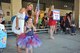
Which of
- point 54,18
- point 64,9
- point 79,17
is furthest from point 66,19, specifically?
point 64,9

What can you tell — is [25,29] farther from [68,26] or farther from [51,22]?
[68,26]

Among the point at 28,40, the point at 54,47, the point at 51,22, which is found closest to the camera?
the point at 28,40

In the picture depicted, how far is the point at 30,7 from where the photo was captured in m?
8.03

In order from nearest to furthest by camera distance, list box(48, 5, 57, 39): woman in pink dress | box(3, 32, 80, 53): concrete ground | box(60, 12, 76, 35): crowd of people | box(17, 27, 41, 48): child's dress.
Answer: box(17, 27, 41, 48): child's dress, box(3, 32, 80, 53): concrete ground, box(48, 5, 57, 39): woman in pink dress, box(60, 12, 76, 35): crowd of people

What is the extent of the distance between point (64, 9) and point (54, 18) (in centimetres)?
1267

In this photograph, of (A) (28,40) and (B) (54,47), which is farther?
(B) (54,47)

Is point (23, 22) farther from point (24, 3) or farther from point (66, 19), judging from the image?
point (24, 3)

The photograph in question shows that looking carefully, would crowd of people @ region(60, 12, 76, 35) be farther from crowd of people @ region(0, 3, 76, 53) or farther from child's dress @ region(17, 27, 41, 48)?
child's dress @ region(17, 27, 41, 48)

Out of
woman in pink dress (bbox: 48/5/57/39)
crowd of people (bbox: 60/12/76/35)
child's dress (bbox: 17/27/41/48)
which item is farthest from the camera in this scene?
crowd of people (bbox: 60/12/76/35)

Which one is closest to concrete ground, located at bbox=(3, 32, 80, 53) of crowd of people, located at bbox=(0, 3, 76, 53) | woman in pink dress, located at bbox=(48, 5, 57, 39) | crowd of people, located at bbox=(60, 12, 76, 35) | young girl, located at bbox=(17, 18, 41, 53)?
woman in pink dress, located at bbox=(48, 5, 57, 39)

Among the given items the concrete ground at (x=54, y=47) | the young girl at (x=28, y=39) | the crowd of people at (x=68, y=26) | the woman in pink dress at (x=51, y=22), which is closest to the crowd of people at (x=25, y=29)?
the young girl at (x=28, y=39)

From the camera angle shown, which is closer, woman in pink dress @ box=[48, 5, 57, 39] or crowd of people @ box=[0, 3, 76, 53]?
crowd of people @ box=[0, 3, 76, 53]

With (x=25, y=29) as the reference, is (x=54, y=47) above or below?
below

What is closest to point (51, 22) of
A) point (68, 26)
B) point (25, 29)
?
point (68, 26)
